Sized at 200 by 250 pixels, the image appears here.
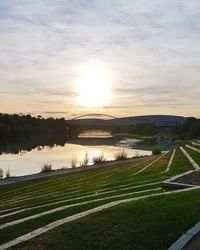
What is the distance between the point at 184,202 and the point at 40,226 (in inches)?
131

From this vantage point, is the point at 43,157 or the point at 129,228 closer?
the point at 129,228

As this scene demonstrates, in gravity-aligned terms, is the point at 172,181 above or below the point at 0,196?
above

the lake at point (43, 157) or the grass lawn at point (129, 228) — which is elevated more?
the grass lawn at point (129, 228)

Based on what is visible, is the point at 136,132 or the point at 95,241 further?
the point at 136,132

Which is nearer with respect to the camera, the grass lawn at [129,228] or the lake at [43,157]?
the grass lawn at [129,228]

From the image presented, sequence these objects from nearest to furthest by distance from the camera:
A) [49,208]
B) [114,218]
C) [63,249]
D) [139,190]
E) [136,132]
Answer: [63,249]
[114,218]
[49,208]
[139,190]
[136,132]

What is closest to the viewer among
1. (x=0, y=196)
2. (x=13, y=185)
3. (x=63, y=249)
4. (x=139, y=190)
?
(x=63, y=249)

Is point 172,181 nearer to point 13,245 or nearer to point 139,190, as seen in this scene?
point 139,190

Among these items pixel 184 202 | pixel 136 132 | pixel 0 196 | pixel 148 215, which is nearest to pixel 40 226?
pixel 148 215

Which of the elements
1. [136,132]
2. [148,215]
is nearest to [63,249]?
[148,215]

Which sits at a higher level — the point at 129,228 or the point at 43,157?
the point at 129,228

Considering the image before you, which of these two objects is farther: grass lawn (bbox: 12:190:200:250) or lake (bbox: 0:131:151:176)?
lake (bbox: 0:131:151:176)

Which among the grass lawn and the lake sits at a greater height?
the grass lawn

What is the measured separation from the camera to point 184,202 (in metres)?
9.42
